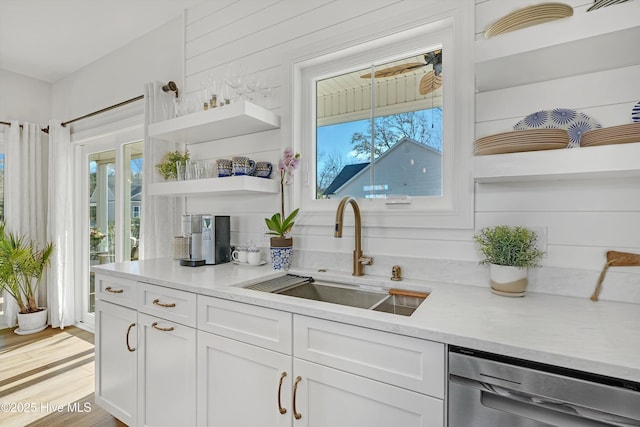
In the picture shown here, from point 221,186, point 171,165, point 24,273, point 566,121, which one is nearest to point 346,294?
point 221,186

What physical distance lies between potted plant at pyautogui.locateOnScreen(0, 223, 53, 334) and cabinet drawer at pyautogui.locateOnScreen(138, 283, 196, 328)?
99.6 inches

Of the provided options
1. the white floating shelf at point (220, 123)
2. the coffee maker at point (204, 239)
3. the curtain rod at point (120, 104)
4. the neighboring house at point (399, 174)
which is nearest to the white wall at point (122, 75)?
the curtain rod at point (120, 104)

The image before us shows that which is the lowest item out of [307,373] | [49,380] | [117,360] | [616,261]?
[49,380]

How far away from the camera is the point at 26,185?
3426 millimetres

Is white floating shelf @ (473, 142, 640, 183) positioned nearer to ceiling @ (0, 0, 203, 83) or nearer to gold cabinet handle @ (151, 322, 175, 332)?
gold cabinet handle @ (151, 322, 175, 332)

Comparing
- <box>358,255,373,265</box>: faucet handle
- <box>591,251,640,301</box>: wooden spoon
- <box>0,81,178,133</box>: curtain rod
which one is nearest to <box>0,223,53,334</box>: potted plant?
<box>0,81,178,133</box>: curtain rod

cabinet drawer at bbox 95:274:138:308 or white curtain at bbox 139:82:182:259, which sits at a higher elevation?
white curtain at bbox 139:82:182:259

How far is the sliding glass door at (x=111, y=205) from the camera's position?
3047mm

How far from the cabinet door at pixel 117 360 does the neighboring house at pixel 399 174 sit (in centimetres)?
133

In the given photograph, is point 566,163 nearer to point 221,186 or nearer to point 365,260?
point 365,260

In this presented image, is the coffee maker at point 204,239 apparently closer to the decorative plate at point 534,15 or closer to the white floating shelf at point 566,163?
the white floating shelf at point 566,163

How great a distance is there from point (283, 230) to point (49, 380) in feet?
7.27

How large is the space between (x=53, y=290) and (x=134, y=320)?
2.60 meters

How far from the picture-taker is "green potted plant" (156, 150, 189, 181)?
225 cm
